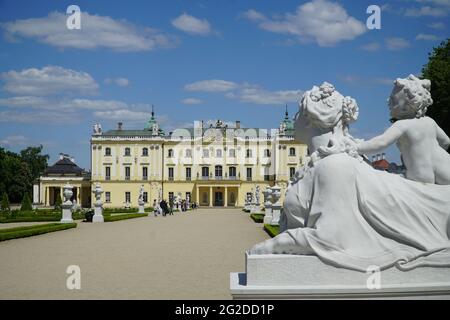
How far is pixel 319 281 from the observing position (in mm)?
3672

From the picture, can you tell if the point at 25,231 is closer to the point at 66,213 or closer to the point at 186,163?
the point at 66,213

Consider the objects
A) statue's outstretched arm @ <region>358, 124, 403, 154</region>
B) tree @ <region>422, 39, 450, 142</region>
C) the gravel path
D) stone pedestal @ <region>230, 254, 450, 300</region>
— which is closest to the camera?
stone pedestal @ <region>230, 254, 450, 300</region>

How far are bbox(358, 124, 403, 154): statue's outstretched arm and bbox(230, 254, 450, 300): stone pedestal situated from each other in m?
0.84

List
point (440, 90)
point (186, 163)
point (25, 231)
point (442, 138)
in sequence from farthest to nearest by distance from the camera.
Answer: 1. point (186, 163)
2. point (440, 90)
3. point (25, 231)
4. point (442, 138)

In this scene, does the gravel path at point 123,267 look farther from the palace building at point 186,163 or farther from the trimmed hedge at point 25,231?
the palace building at point 186,163

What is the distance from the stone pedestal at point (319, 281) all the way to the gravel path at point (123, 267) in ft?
6.28

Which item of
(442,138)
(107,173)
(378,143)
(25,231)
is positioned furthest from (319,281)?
(107,173)

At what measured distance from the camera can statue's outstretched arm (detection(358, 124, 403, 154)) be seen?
13.0 ft

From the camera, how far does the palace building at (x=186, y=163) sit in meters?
60.5

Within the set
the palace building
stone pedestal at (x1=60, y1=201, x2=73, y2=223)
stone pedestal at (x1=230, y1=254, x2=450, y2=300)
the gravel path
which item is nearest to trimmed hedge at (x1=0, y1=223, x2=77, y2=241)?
the gravel path

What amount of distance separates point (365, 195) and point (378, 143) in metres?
0.45

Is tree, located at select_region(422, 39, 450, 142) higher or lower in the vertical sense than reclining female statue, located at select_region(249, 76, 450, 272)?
higher

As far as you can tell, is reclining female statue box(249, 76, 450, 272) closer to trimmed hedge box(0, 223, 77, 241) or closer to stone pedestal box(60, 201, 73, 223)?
trimmed hedge box(0, 223, 77, 241)

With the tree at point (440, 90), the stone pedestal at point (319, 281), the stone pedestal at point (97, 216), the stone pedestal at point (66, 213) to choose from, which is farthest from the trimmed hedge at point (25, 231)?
the tree at point (440, 90)
